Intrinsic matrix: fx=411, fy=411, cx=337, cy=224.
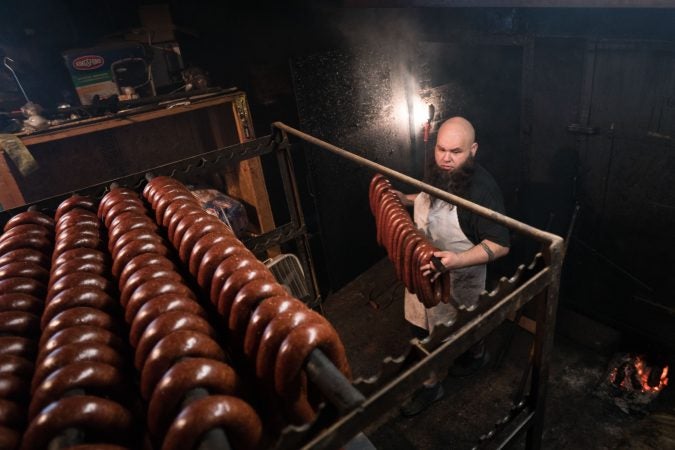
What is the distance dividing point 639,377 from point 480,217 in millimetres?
2219

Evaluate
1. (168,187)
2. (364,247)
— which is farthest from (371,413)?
(364,247)

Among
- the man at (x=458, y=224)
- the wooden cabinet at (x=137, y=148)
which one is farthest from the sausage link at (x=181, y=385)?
the wooden cabinet at (x=137, y=148)

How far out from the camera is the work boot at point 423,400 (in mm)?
3815

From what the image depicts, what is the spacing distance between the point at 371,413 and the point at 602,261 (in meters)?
4.30

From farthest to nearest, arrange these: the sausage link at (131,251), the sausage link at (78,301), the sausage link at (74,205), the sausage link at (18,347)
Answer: the sausage link at (74,205) → the sausage link at (131,251) → the sausage link at (78,301) → the sausage link at (18,347)

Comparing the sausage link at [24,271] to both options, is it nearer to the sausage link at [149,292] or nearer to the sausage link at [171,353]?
the sausage link at [149,292]

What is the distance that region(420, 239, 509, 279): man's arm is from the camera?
2848 mm

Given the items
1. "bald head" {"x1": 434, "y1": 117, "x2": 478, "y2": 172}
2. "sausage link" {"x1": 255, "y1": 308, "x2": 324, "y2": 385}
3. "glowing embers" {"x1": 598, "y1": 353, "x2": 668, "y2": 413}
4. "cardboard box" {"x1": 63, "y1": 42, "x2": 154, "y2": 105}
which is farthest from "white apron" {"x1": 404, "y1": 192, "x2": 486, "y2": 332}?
"cardboard box" {"x1": 63, "y1": 42, "x2": 154, "y2": 105}

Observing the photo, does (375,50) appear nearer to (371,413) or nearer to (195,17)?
(195,17)

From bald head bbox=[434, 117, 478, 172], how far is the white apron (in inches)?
13.7

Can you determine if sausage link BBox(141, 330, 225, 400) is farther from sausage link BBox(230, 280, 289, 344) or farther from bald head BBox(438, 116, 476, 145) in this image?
bald head BBox(438, 116, 476, 145)

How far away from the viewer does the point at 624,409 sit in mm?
3602

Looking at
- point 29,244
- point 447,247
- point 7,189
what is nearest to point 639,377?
point 447,247

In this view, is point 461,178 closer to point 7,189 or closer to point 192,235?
point 192,235
